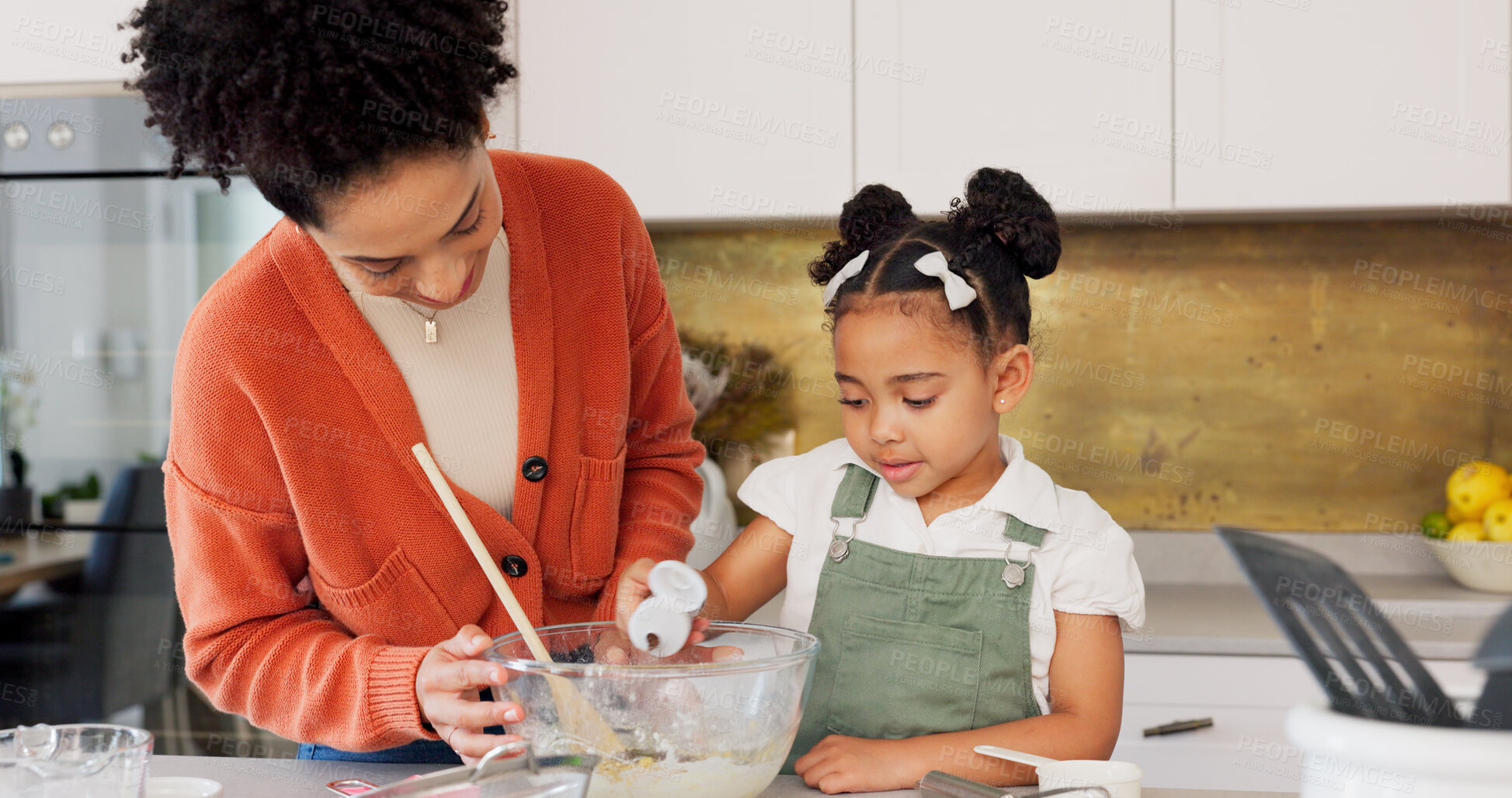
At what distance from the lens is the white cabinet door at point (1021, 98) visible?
1.87 meters

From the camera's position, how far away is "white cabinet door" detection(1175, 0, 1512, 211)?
5.98 ft

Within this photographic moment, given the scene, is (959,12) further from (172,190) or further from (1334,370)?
(172,190)

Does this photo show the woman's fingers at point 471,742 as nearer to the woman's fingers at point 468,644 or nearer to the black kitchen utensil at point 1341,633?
the woman's fingers at point 468,644

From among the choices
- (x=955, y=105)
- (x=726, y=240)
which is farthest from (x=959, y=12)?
(x=726, y=240)

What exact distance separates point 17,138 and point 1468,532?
2.49 meters

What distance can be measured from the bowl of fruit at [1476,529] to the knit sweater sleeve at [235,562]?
1788 millimetres

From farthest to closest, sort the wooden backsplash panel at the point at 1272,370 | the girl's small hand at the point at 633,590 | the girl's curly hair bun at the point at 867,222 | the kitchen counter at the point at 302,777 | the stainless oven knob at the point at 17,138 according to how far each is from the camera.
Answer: the wooden backsplash panel at the point at 1272,370 < the stainless oven knob at the point at 17,138 < the girl's curly hair bun at the point at 867,222 < the girl's small hand at the point at 633,590 < the kitchen counter at the point at 302,777

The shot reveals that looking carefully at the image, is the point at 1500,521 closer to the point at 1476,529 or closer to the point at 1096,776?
the point at 1476,529

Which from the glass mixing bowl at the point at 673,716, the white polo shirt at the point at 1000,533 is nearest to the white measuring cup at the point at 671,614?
the glass mixing bowl at the point at 673,716

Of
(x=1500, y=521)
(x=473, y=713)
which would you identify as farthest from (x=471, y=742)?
(x=1500, y=521)

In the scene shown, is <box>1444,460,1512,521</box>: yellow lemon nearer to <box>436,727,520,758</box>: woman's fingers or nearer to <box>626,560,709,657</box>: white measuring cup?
<box>626,560,709,657</box>: white measuring cup

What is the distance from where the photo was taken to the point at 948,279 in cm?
109

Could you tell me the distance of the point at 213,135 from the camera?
0.70 m

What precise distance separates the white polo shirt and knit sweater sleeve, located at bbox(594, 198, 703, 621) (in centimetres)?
13
